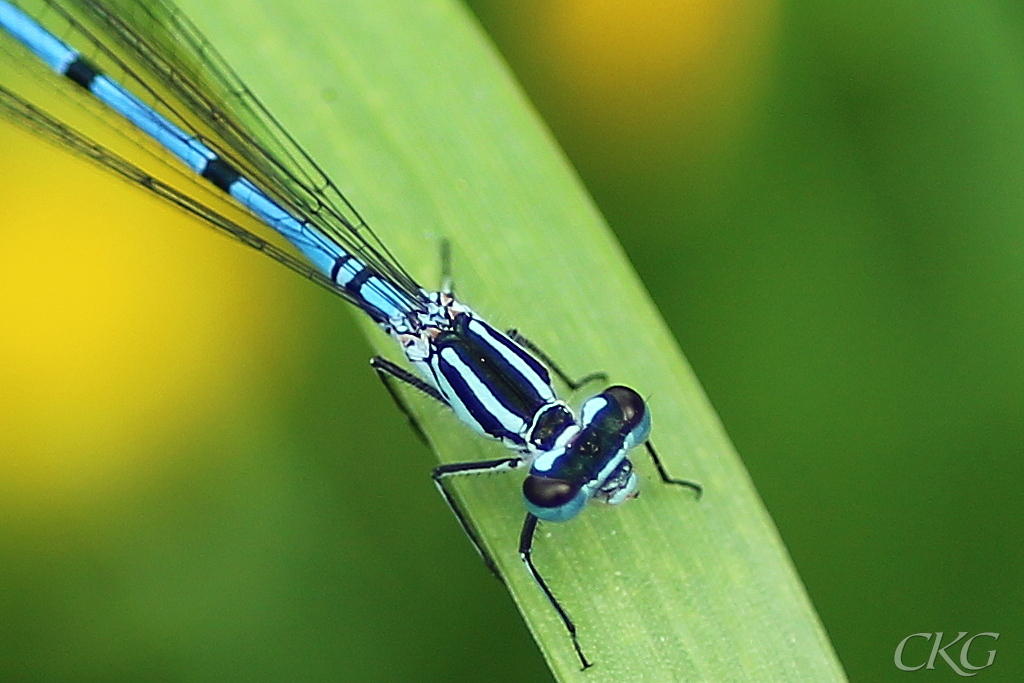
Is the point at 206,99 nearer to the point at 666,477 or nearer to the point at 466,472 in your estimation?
the point at 466,472

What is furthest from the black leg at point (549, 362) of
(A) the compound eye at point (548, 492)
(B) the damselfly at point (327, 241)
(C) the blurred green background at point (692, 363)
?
(C) the blurred green background at point (692, 363)

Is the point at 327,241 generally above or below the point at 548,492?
above

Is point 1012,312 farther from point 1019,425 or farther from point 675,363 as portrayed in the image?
point 675,363

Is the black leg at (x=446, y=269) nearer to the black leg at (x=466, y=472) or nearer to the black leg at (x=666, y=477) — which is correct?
the black leg at (x=466, y=472)

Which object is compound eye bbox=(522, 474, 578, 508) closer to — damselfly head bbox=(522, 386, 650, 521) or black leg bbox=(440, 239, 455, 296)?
damselfly head bbox=(522, 386, 650, 521)

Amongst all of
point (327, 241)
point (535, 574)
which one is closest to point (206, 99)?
point (327, 241)

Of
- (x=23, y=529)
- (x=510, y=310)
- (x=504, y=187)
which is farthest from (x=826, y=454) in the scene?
(x=23, y=529)
